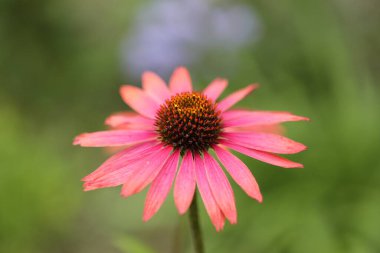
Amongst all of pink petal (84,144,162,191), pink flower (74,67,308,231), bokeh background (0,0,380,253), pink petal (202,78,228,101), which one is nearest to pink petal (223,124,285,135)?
pink flower (74,67,308,231)

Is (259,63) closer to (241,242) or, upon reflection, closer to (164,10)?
(164,10)

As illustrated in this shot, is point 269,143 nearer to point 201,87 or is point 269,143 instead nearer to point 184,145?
point 184,145

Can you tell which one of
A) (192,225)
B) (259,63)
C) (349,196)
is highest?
(259,63)

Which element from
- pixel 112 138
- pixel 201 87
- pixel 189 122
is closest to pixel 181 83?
pixel 189 122

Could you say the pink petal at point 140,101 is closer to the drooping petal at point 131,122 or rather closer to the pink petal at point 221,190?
the drooping petal at point 131,122

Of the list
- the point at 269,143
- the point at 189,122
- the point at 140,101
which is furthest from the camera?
the point at 140,101

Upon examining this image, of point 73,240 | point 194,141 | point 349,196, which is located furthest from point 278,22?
point 194,141
